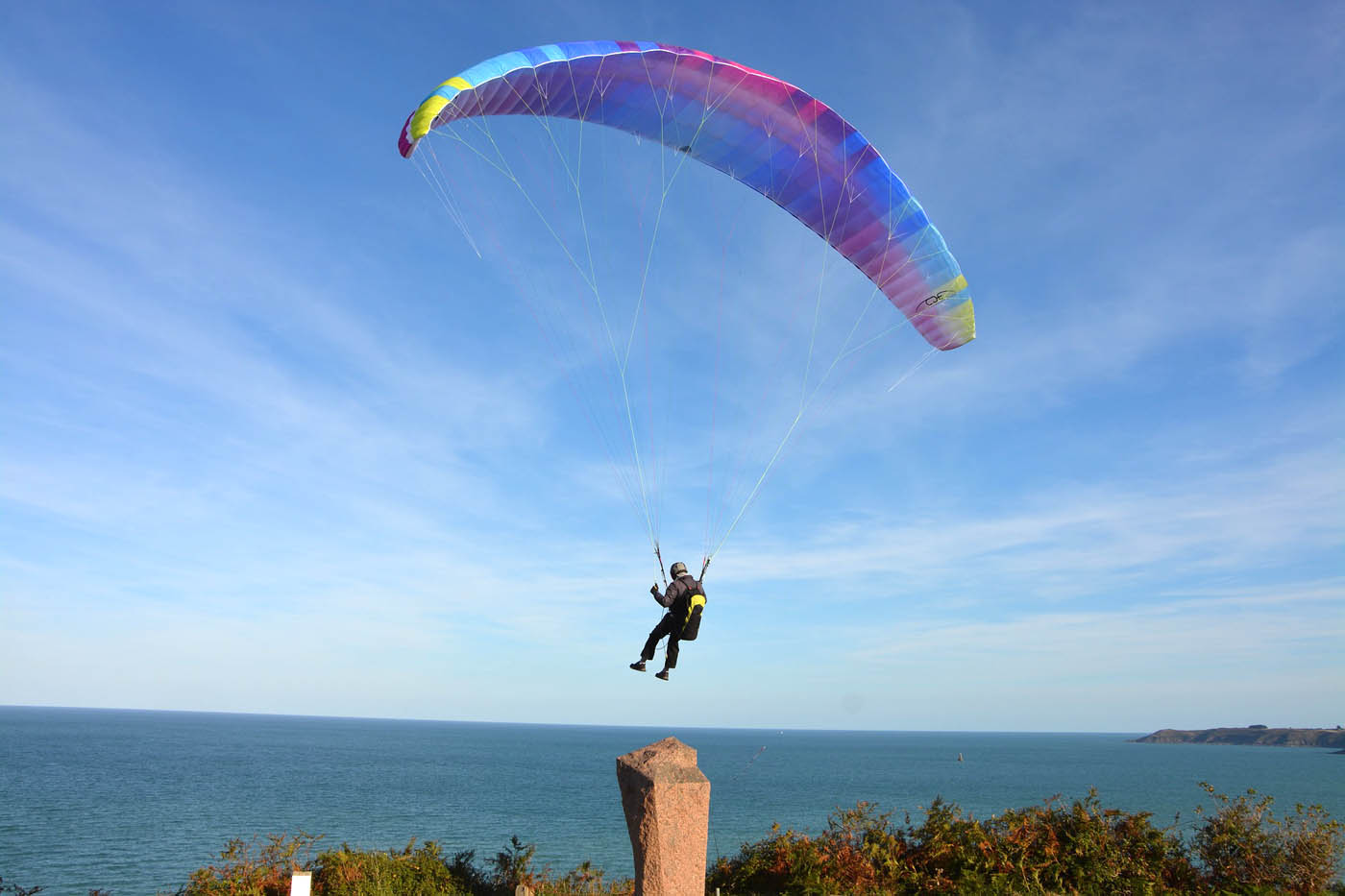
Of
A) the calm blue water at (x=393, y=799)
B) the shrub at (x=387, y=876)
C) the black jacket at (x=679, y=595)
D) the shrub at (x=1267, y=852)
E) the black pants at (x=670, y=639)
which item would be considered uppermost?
the black jacket at (x=679, y=595)

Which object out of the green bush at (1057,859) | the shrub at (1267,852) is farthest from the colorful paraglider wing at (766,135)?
Answer: the shrub at (1267,852)

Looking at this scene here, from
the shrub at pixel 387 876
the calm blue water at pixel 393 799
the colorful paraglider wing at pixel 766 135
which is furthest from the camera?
the calm blue water at pixel 393 799

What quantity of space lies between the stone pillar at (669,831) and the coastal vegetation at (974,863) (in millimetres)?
1970

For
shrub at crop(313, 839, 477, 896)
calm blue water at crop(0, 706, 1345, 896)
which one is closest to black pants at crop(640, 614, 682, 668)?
shrub at crop(313, 839, 477, 896)

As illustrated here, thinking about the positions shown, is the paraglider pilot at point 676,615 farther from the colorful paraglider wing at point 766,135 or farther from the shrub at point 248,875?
the colorful paraglider wing at point 766,135

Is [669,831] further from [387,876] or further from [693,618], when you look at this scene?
[387,876]

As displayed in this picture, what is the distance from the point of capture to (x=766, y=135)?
10875 millimetres

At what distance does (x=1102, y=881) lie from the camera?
31.9ft

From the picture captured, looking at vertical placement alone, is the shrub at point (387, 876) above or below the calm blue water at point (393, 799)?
above

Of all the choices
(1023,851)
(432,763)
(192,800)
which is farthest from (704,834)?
(432,763)

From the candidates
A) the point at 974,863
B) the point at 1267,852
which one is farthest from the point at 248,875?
the point at 1267,852

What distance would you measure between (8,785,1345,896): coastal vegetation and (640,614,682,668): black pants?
114 inches

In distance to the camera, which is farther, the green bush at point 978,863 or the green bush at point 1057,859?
the green bush at point 1057,859

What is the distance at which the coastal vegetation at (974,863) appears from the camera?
948cm
